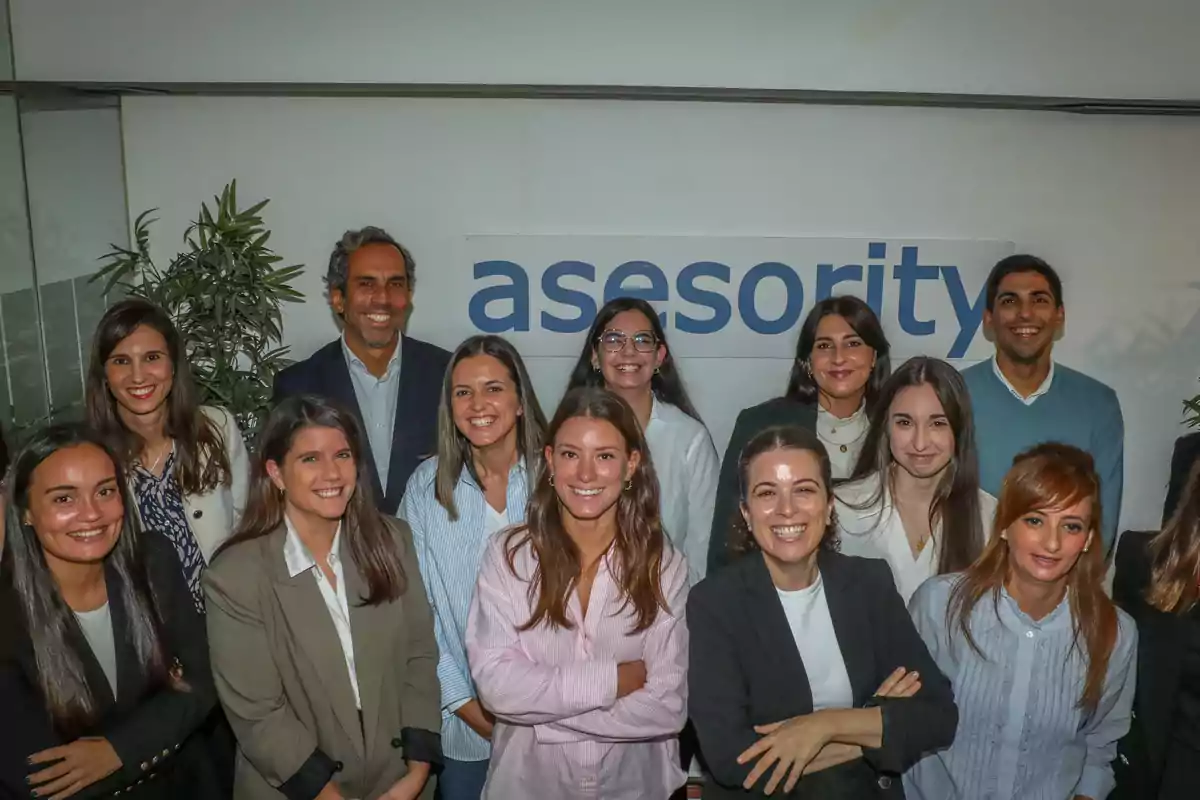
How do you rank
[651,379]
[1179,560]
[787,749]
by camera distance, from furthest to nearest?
[651,379] → [1179,560] → [787,749]

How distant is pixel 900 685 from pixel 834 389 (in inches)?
50.5

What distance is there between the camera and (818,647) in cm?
238

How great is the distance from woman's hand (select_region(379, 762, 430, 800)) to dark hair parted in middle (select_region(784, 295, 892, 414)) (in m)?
1.80

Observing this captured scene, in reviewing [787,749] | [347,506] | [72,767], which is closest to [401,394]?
[347,506]

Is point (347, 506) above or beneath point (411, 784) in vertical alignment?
above

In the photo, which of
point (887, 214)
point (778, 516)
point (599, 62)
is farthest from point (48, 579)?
point (887, 214)

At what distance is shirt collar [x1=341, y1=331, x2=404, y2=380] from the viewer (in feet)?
12.5

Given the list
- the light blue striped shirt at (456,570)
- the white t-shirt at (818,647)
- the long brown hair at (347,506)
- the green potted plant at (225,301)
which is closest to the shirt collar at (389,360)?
the green potted plant at (225,301)

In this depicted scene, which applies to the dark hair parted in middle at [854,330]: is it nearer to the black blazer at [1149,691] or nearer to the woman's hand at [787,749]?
the black blazer at [1149,691]

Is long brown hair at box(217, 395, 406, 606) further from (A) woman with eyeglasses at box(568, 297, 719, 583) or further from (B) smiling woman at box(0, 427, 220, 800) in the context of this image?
(A) woman with eyeglasses at box(568, 297, 719, 583)

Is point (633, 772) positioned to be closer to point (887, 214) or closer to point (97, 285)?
point (887, 214)

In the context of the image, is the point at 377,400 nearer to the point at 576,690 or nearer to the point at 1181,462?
the point at 576,690

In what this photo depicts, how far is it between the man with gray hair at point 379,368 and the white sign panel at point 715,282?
2.52 feet

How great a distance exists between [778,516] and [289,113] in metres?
3.16
